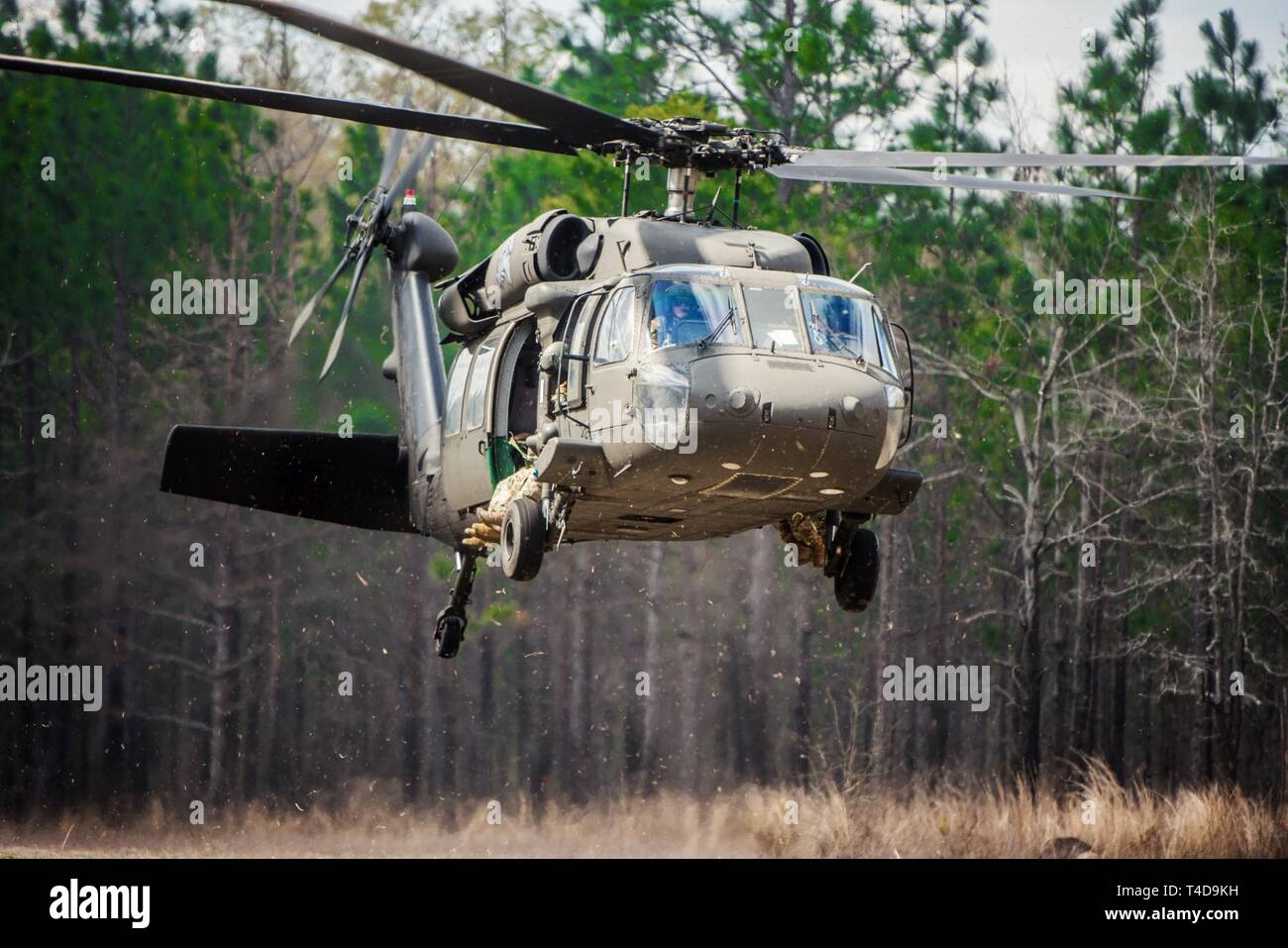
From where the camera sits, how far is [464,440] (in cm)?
1280

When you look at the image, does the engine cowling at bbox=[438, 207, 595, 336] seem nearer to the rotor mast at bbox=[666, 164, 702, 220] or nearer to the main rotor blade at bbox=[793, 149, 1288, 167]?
the rotor mast at bbox=[666, 164, 702, 220]

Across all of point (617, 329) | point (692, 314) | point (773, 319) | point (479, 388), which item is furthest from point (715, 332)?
point (479, 388)

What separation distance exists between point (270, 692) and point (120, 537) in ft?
11.7

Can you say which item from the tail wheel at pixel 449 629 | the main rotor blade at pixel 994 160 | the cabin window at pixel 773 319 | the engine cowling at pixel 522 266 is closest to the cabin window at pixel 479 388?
the engine cowling at pixel 522 266

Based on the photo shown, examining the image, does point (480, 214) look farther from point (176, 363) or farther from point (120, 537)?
point (120, 537)

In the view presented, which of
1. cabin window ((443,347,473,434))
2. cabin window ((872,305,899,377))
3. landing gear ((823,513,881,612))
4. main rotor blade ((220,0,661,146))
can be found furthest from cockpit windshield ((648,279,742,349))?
cabin window ((443,347,473,434))

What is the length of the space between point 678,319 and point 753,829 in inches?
576

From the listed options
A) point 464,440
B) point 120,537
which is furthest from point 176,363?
point 464,440

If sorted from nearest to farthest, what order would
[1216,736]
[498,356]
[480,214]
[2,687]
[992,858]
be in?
[498,356], [992,858], [1216,736], [2,687], [480,214]

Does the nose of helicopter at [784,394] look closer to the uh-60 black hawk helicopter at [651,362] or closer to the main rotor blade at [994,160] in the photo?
the uh-60 black hawk helicopter at [651,362]

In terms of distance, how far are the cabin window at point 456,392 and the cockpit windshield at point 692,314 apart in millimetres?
2645

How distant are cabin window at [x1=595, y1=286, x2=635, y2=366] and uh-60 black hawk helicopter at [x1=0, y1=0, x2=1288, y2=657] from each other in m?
0.01

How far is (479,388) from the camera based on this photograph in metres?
12.6

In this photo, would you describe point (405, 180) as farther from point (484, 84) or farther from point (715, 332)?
point (715, 332)
